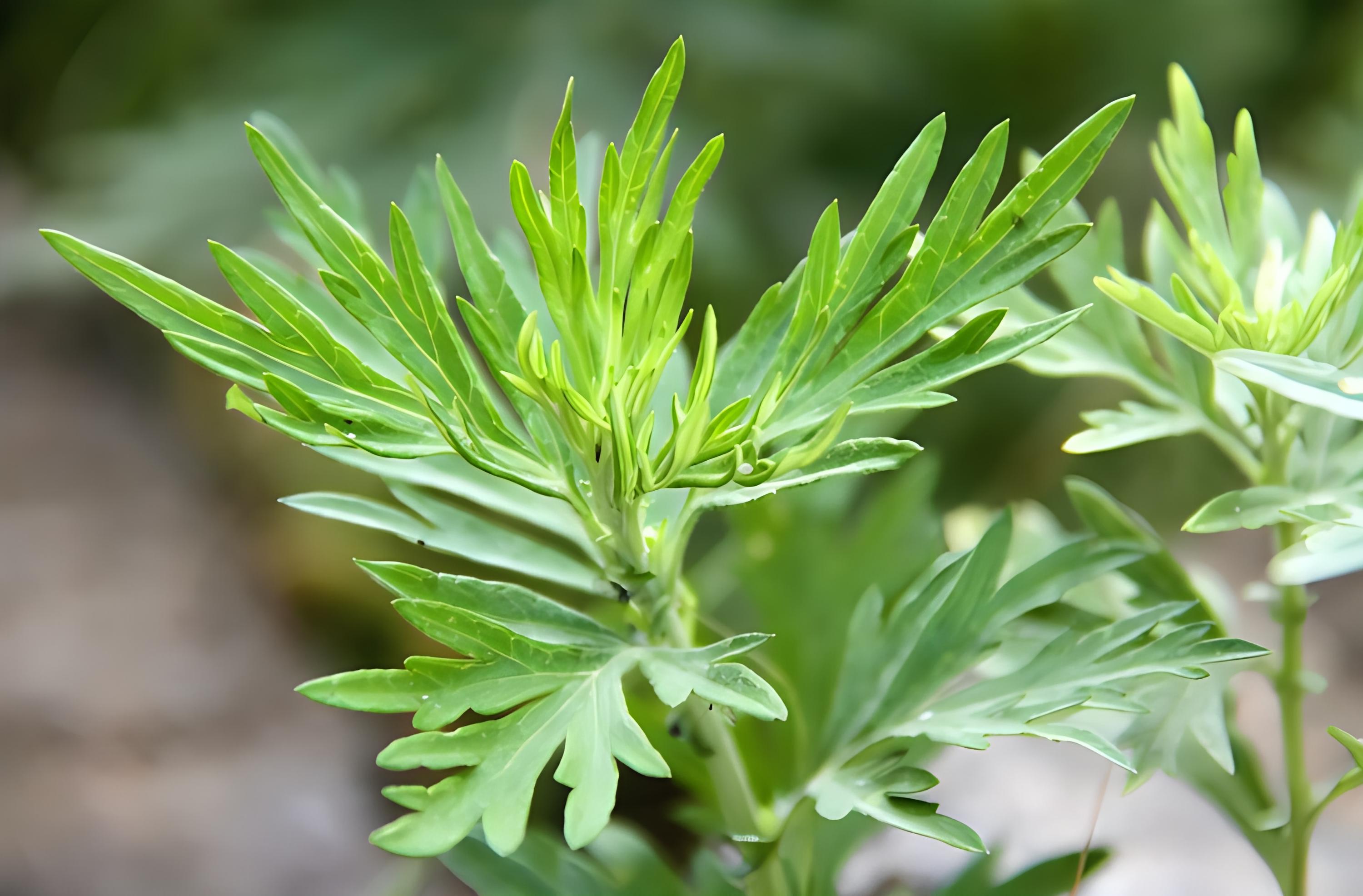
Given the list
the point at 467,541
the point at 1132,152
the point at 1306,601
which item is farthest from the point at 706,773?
the point at 1132,152

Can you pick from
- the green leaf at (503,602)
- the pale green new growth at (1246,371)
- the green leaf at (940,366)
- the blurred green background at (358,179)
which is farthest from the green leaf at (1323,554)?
the blurred green background at (358,179)

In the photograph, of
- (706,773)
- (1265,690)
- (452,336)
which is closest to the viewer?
(452,336)

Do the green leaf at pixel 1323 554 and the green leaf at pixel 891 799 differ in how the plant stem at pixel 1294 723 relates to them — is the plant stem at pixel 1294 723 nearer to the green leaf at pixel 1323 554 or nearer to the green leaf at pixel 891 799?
the green leaf at pixel 1323 554

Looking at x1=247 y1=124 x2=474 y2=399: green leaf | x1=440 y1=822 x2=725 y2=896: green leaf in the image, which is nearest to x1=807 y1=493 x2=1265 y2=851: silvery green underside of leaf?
x1=440 y1=822 x2=725 y2=896: green leaf

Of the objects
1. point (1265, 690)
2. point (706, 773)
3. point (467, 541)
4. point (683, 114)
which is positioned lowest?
point (1265, 690)

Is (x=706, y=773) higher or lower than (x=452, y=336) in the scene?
lower

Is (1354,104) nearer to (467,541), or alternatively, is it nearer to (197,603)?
(467,541)

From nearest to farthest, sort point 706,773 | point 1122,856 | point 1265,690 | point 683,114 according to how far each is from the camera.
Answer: point 706,773 < point 1122,856 < point 1265,690 < point 683,114

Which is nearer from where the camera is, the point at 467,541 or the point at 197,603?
the point at 467,541
